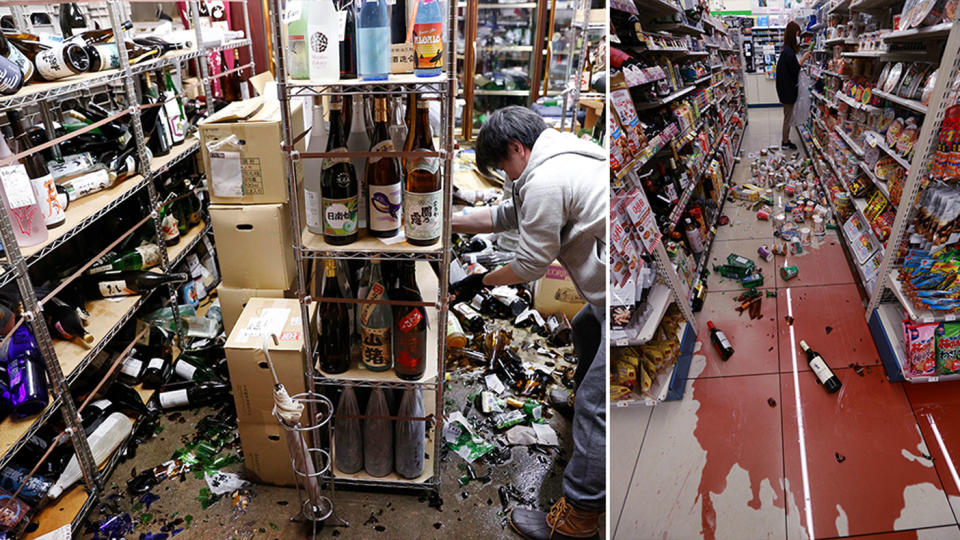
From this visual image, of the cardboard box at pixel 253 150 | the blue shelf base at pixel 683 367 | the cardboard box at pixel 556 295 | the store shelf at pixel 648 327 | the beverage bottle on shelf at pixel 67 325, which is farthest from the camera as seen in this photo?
the cardboard box at pixel 556 295

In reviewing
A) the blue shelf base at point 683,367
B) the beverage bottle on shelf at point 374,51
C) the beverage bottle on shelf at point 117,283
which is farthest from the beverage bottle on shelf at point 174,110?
the blue shelf base at point 683,367

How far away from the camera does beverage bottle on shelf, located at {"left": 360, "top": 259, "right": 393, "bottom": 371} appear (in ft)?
6.84

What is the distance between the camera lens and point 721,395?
3.08 m

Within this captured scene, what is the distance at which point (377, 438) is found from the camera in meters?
2.36

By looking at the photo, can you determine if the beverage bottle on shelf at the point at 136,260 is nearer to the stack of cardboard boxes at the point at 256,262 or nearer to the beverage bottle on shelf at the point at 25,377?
the stack of cardboard boxes at the point at 256,262

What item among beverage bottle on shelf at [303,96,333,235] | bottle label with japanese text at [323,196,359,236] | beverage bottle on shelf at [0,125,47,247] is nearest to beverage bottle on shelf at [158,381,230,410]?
beverage bottle on shelf at [0,125,47,247]

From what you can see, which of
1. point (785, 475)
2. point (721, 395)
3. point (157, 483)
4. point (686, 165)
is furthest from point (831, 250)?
point (157, 483)

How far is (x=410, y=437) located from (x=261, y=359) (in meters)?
0.65

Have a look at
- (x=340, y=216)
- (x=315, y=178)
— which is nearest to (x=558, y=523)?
(x=340, y=216)

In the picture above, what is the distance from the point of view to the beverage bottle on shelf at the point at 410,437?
7.68 ft

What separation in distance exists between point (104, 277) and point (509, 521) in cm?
216

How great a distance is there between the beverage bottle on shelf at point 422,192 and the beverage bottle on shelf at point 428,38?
23 centimetres

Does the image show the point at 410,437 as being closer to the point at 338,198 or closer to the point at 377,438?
the point at 377,438

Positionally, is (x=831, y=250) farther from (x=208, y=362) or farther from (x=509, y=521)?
(x=208, y=362)
